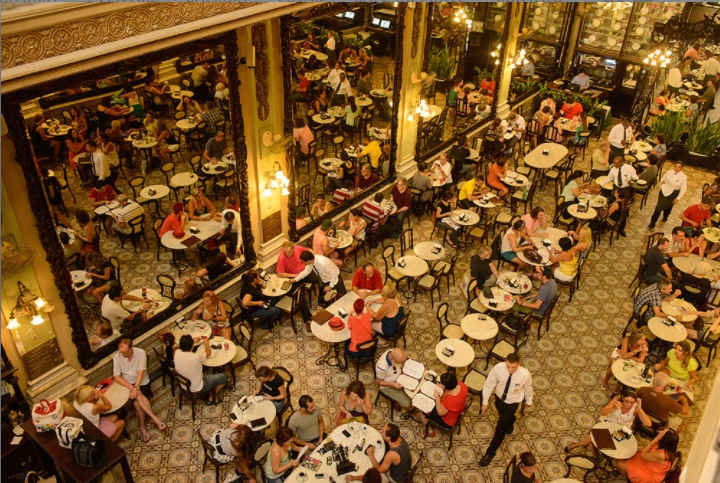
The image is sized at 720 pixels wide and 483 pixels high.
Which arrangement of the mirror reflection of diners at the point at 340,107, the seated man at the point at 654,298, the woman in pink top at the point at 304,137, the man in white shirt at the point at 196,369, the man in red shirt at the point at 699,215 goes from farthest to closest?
the woman in pink top at the point at 304,137, the mirror reflection of diners at the point at 340,107, the man in red shirt at the point at 699,215, the seated man at the point at 654,298, the man in white shirt at the point at 196,369

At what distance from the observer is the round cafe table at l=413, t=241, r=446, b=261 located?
9.85 m

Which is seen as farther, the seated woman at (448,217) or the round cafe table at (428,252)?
the seated woman at (448,217)

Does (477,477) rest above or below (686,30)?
below

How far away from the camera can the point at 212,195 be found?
11.6 meters

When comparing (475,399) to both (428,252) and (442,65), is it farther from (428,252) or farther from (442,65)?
(442,65)

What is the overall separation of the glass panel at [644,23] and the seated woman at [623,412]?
460 inches

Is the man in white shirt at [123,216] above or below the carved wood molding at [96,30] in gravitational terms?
below

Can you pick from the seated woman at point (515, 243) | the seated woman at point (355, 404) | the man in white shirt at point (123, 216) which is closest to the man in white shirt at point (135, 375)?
the seated woman at point (355, 404)

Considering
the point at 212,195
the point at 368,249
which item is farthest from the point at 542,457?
the point at 212,195

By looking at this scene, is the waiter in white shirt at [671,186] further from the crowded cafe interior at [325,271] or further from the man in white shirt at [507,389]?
the man in white shirt at [507,389]

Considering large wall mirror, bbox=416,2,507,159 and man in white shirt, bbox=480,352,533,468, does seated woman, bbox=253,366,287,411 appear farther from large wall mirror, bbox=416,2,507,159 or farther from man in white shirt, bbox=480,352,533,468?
large wall mirror, bbox=416,2,507,159

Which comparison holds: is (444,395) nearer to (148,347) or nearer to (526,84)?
(148,347)

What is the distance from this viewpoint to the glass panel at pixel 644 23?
51.9ft

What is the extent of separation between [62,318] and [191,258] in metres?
3.44
